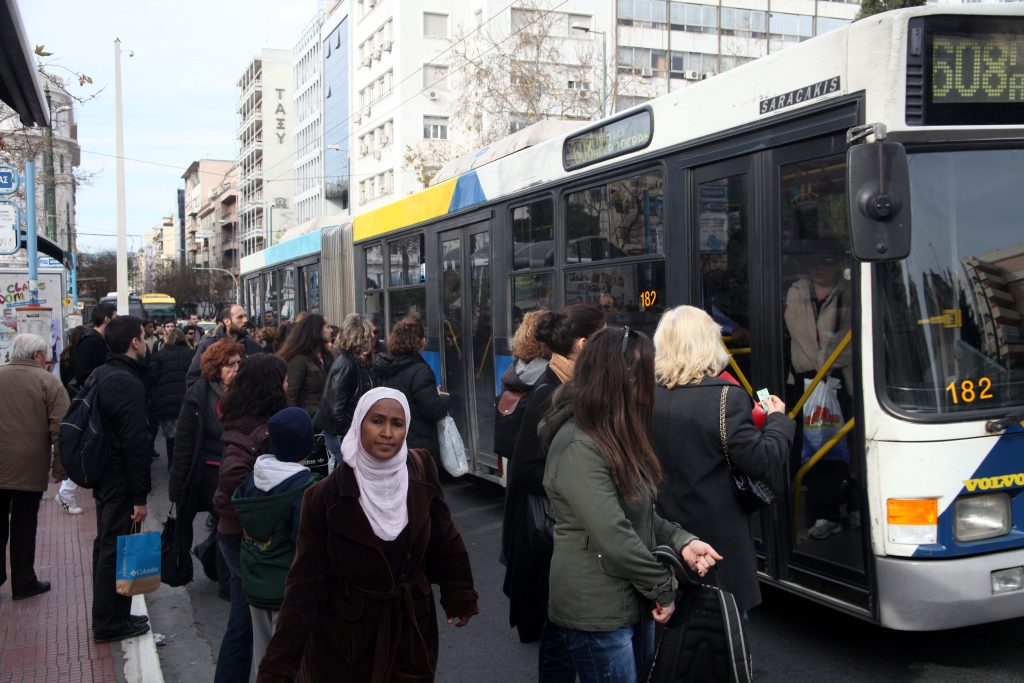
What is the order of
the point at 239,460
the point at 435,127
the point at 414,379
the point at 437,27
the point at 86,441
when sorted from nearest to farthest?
the point at 239,460 → the point at 86,441 → the point at 414,379 → the point at 435,127 → the point at 437,27

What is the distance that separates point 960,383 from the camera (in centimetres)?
428

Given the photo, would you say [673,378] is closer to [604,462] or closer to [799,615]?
[604,462]

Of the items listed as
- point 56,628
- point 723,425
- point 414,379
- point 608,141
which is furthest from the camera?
point 414,379

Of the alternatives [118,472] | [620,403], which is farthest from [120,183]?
[620,403]

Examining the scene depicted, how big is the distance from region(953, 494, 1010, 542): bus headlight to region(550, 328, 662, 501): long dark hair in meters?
1.91

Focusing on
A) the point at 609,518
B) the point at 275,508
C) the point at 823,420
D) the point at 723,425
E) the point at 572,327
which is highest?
the point at 572,327

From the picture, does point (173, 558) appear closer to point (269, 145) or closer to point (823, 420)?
point (823, 420)

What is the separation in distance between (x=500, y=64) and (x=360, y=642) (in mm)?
23830

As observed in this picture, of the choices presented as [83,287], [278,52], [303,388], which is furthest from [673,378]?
[278,52]

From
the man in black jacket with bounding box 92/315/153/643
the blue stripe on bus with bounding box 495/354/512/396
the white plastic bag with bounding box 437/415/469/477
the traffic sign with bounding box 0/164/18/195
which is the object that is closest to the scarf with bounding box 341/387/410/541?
the man in black jacket with bounding box 92/315/153/643

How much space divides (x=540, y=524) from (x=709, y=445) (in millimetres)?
859

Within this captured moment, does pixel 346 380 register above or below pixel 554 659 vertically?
above

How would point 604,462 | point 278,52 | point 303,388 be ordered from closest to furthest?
point 604,462, point 303,388, point 278,52

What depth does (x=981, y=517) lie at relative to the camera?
4250mm
